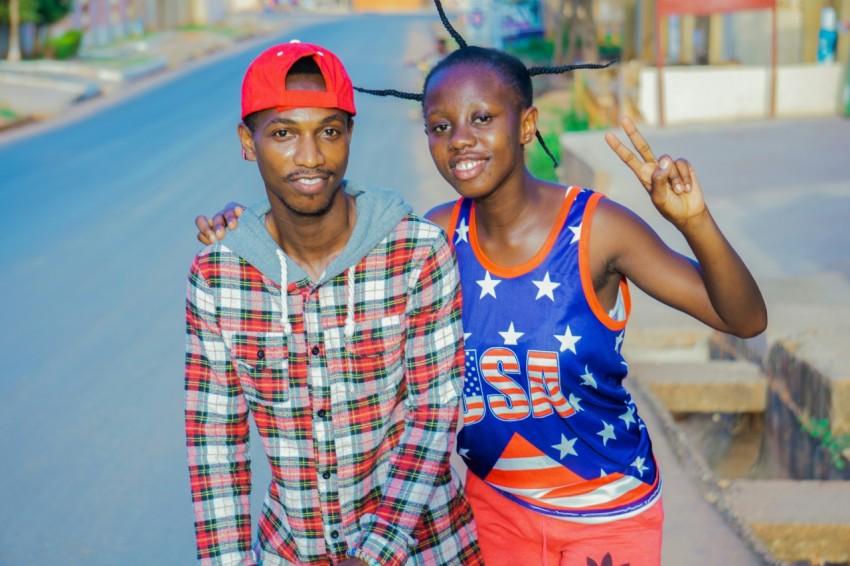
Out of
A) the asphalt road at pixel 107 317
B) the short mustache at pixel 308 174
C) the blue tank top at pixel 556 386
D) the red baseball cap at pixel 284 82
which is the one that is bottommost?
the asphalt road at pixel 107 317

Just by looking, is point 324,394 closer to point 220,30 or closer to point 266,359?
point 266,359

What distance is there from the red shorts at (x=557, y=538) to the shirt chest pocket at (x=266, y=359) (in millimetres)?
615

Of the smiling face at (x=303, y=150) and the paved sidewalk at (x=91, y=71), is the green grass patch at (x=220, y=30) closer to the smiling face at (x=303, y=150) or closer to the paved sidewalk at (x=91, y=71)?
the paved sidewalk at (x=91, y=71)

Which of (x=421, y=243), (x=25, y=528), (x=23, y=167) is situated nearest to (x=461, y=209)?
(x=421, y=243)

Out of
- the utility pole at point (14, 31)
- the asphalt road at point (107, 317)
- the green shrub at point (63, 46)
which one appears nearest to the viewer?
A: the asphalt road at point (107, 317)

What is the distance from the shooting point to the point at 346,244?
2344mm

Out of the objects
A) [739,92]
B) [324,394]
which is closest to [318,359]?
[324,394]

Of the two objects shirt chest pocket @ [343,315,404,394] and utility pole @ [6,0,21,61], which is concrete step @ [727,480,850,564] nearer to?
shirt chest pocket @ [343,315,404,394]

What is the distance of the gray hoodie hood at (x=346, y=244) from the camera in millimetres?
2299

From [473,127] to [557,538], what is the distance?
91 centimetres

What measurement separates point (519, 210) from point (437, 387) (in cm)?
47

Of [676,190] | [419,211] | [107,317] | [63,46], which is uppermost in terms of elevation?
[63,46]

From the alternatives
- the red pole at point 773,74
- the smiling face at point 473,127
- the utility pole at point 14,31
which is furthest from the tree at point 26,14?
the smiling face at point 473,127

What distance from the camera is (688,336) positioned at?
20.7ft
